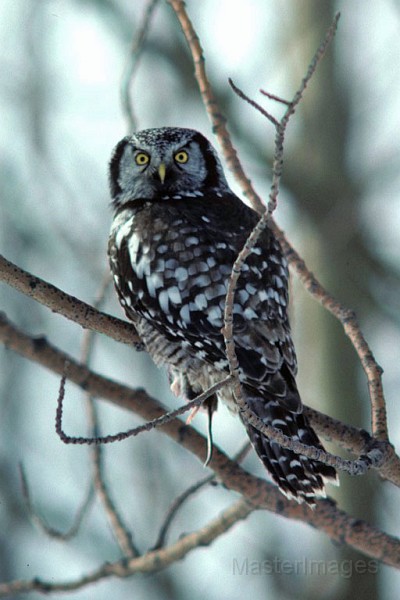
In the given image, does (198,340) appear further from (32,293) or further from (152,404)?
(32,293)

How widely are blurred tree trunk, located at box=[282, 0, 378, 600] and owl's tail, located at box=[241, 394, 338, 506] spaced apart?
4370 mm

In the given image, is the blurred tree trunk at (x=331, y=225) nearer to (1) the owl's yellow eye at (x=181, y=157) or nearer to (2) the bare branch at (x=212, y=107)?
(1) the owl's yellow eye at (x=181, y=157)

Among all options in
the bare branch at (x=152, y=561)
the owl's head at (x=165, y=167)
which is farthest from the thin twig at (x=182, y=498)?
the owl's head at (x=165, y=167)

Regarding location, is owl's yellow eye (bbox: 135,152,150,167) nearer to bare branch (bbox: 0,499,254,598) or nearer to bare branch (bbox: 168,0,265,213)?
bare branch (bbox: 168,0,265,213)

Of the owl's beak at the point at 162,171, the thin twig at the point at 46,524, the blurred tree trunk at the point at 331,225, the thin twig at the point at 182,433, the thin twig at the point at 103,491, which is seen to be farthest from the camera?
the blurred tree trunk at the point at 331,225

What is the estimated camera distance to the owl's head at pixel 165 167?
4809mm

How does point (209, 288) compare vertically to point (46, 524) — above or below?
above

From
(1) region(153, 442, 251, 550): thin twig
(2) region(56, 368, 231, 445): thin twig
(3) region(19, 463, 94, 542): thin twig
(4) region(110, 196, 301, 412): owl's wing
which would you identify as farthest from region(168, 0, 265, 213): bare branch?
(3) region(19, 463, 94, 542): thin twig

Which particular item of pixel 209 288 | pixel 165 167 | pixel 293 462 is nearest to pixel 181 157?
pixel 165 167

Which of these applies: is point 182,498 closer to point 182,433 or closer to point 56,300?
point 182,433

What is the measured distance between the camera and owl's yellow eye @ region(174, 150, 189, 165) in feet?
16.2

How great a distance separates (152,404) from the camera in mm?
4090

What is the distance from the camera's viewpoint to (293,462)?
12.5 ft

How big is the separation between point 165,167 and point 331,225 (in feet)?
13.6
